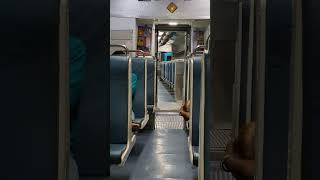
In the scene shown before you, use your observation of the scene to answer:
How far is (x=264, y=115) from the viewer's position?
4.11 ft

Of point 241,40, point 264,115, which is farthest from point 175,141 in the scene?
point 264,115

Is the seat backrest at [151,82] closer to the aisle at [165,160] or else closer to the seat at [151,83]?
the seat at [151,83]

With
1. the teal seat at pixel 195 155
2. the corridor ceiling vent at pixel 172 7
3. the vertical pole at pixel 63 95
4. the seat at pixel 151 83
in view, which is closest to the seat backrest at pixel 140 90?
the seat at pixel 151 83

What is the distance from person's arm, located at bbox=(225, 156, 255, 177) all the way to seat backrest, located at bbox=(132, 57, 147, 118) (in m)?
4.05

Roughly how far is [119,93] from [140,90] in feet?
6.89

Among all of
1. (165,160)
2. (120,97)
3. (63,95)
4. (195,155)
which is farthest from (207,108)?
(165,160)

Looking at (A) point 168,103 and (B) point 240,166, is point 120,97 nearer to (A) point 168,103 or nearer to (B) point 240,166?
(B) point 240,166

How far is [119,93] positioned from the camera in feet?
12.9

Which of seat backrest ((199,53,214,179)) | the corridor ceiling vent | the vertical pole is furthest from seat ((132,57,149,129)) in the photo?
the corridor ceiling vent

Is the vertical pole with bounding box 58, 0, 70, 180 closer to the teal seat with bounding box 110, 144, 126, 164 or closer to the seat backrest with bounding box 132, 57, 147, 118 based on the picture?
the teal seat with bounding box 110, 144, 126, 164

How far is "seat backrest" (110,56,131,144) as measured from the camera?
391 centimetres
